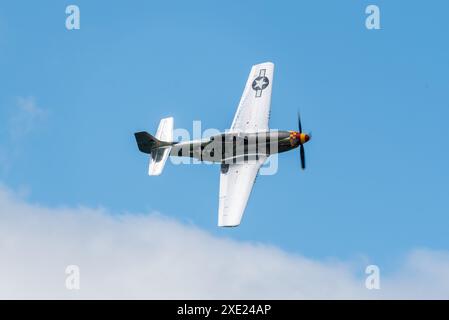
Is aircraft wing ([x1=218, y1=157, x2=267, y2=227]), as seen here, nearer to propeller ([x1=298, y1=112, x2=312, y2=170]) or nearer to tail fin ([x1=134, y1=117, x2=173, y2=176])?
propeller ([x1=298, y1=112, x2=312, y2=170])

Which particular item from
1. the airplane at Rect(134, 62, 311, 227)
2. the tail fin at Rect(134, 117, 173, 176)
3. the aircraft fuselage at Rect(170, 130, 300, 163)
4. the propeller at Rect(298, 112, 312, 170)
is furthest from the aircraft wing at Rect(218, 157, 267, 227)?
the tail fin at Rect(134, 117, 173, 176)

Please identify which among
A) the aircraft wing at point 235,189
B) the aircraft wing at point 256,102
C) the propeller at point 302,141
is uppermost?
the aircraft wing at point 256,102

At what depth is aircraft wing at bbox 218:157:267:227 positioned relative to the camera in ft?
153

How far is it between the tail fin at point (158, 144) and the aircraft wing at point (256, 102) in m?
5.17

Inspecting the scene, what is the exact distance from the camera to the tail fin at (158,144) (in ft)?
176

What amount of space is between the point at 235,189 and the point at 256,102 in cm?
825

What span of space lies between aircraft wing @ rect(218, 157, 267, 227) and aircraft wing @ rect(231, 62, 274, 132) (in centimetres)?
312

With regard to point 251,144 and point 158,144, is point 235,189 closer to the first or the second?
point 251,144

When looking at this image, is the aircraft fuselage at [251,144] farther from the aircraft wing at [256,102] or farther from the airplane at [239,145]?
the aircraft wing at [256,102]

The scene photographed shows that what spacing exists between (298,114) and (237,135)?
4457 millimetres

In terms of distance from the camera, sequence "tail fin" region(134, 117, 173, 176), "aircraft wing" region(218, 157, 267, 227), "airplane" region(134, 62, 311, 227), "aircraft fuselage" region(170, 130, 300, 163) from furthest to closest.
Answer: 1. "tail fin" region(134, 117, 173, 176)
2. "aircraft fuselage" region(170, 130, 300, 163)
3. "airplane" region(134, 62, 311, 227)
4. "aircraft wing" region(218, 157, 267, 227)

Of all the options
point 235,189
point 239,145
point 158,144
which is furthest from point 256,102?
point 235,189

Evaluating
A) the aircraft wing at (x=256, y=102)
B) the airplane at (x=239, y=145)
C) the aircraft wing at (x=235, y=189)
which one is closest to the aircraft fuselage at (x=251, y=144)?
the airplane at (x=239, y=145)
